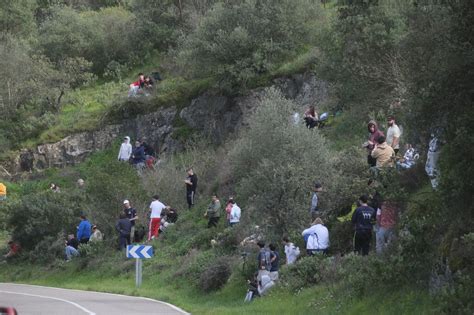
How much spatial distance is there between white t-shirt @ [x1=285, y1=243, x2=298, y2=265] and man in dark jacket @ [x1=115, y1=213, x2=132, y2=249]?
10.0 metres

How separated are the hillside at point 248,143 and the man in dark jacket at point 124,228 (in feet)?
2.37

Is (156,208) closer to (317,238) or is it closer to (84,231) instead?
(84,231)

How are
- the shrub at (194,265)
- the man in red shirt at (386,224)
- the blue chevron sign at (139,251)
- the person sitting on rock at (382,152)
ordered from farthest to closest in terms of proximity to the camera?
1. the shrub at (194,265)
2. the blue chevron sign at (139,251)
3. the person sitting on rock at (382,152)
4. the man in red shirt at (386,224)

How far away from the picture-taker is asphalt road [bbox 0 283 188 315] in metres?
22.5

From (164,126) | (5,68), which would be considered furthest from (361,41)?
(5,68)

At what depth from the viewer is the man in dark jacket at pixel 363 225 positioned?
21859 millimetres

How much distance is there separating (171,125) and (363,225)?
2508 centimetres

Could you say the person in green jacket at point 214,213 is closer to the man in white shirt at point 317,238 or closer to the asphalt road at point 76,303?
the asphalt road at point 76,303

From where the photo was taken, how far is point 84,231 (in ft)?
117

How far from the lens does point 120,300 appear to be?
25859 millimetres

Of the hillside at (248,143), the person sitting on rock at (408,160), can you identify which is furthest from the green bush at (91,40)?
the person sitting on rock at (408,160)

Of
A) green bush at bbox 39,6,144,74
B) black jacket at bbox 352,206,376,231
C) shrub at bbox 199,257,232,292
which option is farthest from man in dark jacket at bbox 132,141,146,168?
black jacket at bbox 352,206,376,231

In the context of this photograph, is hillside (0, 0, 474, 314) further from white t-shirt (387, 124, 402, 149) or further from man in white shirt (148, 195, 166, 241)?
white t-shirt (387, 124, 402, 149)

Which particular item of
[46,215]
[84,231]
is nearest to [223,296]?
[84,231]
